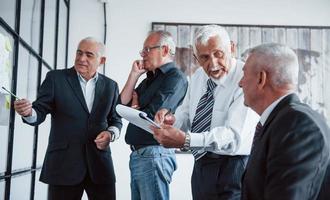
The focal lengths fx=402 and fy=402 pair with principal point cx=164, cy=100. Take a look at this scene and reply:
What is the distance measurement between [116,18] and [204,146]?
2710 millimetres

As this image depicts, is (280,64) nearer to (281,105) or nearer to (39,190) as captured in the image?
(281,105)

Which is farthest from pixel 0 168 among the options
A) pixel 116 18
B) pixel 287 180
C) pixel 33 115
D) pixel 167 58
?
pixel 116 18

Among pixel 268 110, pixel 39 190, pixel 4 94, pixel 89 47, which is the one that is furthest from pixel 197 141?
pixel 39 190

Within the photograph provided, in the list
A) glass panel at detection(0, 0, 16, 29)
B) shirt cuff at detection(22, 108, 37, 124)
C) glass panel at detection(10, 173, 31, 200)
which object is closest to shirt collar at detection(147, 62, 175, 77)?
shirt cuff at detection(22, 108, 37, 124)

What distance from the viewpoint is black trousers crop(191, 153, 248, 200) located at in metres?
1.54

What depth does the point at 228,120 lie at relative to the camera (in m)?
1.59

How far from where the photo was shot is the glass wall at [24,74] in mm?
2148

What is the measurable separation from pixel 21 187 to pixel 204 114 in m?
1.54

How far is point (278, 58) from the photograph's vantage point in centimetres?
120

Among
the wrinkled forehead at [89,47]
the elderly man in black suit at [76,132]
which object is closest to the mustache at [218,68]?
the elderly man in black suit at [76,132]

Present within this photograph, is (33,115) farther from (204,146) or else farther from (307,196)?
(307,196)

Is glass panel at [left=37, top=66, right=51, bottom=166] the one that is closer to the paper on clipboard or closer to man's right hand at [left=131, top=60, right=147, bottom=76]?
man's right hand at [left=131, top=60, right=147, bottom=76]

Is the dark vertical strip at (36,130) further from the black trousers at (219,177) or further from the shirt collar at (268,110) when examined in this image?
the shirt collar at (268,110)

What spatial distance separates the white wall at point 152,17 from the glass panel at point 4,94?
5.57ft
